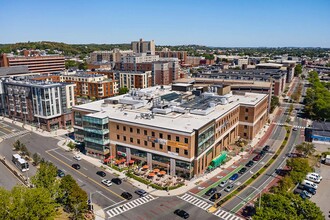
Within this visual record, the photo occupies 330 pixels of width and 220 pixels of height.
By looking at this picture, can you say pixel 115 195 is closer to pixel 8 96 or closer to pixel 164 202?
pixel 164 202

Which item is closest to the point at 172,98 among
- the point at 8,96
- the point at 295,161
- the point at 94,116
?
the point at 94,116

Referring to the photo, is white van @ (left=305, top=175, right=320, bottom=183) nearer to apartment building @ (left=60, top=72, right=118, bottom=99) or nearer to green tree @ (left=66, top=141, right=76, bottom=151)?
green tree @ (left=66, top=141, right=76, bottom=151)

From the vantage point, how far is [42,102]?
389 feet

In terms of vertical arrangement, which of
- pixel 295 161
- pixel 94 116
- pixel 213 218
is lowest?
pixel 213 218

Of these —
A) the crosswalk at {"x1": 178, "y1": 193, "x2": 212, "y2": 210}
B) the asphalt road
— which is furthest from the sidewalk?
the crosswalk at {"x1": 178, "y1": 193, "x2": 212, "y2": 210}

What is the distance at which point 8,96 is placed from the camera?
443 ft

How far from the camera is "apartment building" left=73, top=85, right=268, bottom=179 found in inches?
3031

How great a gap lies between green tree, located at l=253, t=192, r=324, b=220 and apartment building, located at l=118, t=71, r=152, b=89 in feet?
500

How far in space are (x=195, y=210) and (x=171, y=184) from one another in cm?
1308

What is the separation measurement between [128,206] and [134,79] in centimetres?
13886

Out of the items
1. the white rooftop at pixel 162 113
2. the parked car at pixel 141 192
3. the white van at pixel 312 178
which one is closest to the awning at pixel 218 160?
the white rooftop at pixel 162 113

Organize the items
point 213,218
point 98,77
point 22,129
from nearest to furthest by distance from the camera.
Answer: point 213,218 → point 22,129 → point 98,77

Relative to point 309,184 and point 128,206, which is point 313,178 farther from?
point 128,206

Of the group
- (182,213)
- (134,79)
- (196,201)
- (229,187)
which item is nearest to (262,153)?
(229,187)
